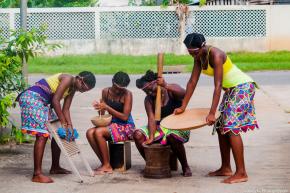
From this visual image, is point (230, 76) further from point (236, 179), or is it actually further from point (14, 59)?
point (14, 59)

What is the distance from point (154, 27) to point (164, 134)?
21.9m

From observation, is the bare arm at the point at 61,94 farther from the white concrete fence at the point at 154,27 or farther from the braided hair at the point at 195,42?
the white concrete fence at the point at 154,27

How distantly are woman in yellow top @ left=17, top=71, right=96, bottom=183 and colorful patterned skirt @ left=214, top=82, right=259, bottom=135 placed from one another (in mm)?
1552

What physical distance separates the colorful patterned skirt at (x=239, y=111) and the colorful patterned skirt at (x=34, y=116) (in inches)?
78.3

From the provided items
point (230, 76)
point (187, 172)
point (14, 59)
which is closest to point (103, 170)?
point (187, 172)

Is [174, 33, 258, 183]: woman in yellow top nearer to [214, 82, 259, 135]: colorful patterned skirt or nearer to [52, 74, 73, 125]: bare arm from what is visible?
[214, 82, 259, 135]: colorful patterned skirt

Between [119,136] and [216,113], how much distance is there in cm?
136

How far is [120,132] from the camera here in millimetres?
9508

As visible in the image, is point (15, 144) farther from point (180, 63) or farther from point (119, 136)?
point (180, 63)

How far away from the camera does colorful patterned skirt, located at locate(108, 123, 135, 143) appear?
31.1 ft

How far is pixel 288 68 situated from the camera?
25.3 meters

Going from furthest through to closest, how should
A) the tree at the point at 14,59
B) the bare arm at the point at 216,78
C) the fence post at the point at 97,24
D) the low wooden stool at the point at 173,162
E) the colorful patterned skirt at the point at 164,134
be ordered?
the fence post at the point at 97,24
the tree at the point at 14,59
the low wooden stool at the point at 173,162
the colorful patterned skirt at the point at 164,134
the bare arm at the point at 216,78

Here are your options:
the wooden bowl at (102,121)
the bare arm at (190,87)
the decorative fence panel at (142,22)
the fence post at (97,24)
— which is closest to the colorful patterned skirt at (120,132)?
the wooden bowl at (102,121)

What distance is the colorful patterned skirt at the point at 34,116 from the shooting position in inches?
353
